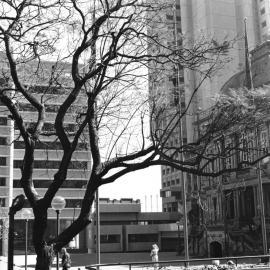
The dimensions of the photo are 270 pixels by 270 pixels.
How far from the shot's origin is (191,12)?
101 m

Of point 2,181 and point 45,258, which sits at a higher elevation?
point 2,181

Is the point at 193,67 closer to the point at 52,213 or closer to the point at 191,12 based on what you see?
the point at 52,213

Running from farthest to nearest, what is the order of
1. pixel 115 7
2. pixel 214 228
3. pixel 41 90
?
pixel 214 228 → pixel 41 90 → pixel 115 7

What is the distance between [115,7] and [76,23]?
1.14m

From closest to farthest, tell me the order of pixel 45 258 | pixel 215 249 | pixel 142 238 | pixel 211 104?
pixel 45 258 → pixel 211 104 → pixel 215 249 → pixel 142 238

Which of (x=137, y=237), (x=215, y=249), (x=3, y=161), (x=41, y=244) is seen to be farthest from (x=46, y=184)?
(x=41, y=244)

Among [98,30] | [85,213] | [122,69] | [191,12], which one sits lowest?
[85,213]

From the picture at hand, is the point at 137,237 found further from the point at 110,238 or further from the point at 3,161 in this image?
the point at 3,161

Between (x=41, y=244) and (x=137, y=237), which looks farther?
(x=137, y=237)

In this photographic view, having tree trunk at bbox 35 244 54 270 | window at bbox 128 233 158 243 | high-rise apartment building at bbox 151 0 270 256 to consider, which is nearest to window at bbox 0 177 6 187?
window at bbox 128 233 158 243

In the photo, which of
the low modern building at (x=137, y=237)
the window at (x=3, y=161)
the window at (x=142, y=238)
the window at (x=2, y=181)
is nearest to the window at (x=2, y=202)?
the window at (x=2, y=181)

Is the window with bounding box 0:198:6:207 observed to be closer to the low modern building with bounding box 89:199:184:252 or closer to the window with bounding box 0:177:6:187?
the window with bounding box 0:177:6:187

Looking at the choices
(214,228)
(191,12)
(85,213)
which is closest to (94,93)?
(85,213)

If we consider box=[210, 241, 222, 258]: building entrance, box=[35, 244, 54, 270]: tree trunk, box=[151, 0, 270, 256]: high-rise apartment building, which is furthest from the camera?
box=[210, 241, 222, 258]: building entrance
